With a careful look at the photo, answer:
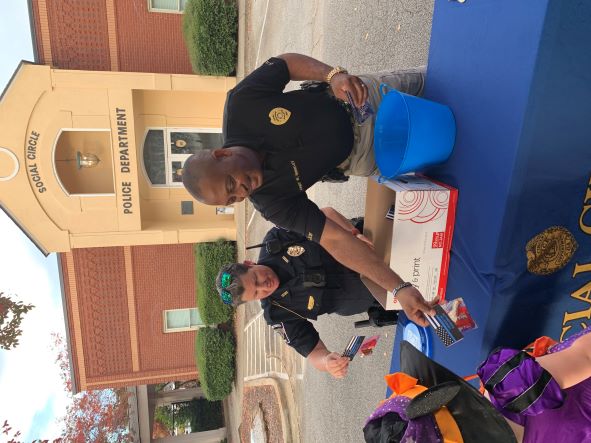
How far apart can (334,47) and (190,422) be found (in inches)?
833

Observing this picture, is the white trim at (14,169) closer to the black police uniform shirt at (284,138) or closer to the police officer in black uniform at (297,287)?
the police officer in black uniform at (297,287)

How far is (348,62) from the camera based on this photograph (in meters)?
5.71

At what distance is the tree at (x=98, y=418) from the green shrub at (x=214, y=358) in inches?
215

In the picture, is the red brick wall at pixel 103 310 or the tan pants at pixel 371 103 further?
the red brick wall at pixel 103 310

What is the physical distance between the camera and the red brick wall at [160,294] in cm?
1123

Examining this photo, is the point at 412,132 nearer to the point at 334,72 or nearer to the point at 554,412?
the point at 334,72

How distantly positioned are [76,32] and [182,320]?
7.76 m

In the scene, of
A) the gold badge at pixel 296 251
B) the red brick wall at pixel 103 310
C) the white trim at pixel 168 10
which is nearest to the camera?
the gold badge at pixel 296 251

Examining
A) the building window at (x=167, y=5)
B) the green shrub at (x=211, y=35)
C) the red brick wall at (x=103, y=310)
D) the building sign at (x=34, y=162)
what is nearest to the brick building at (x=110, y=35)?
the building window at (x=167, y=5)

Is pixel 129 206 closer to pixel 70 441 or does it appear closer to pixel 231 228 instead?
pixel 231 228

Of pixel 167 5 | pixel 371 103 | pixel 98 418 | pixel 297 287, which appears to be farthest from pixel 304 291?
pixel 98 418

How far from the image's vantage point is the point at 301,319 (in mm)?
3504

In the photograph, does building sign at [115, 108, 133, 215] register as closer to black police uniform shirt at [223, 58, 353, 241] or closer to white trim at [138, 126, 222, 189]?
white trim at [138, 126, 222, 189]

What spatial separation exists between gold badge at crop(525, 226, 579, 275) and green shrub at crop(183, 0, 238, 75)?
9.36 meters
